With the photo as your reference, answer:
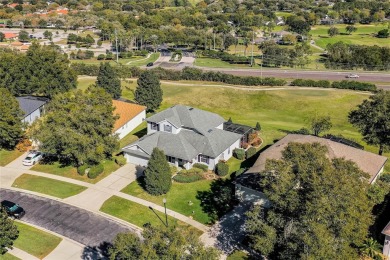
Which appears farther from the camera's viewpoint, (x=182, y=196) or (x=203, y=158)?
(x=203, y=158)

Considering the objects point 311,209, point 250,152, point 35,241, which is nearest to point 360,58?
point 250,152

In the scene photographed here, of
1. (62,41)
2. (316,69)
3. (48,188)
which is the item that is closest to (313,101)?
(316,69)

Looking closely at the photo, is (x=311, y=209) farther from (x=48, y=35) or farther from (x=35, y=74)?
(x=48, y=35)

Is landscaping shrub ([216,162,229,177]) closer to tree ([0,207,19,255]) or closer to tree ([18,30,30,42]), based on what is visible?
tree ([0,207,19,255])

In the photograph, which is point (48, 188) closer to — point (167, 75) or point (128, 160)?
point (128, 160)

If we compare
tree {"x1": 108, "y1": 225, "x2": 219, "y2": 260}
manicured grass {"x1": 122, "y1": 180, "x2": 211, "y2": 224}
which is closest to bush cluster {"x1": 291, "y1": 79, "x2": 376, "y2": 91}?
manicured grass {"x1": 122, "y1": 180, "x2": 211, "y2": 224}

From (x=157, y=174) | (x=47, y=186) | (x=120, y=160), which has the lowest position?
(x=47, y=186)
